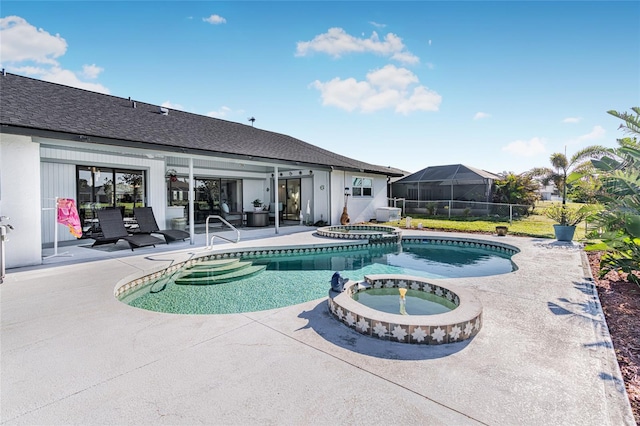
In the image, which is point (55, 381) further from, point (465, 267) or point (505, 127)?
point (505, 127)

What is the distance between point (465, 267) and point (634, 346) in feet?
16.6

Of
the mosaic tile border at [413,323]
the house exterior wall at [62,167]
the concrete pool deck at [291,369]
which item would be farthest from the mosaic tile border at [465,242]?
the house exterior wall at [62,167]

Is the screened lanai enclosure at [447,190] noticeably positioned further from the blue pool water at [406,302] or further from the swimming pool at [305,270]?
the blue pool water at [406,302]

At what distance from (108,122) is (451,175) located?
66.4 feet

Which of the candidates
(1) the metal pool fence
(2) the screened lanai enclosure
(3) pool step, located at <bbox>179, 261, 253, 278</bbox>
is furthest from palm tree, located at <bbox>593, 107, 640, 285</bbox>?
(2) the screened lanai enclosure

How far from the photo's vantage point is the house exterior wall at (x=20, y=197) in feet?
21.1

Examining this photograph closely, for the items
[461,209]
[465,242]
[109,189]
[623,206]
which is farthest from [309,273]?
[461,209]

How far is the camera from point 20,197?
21.8 ft

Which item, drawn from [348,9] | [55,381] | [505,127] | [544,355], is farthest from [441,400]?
[505,127]

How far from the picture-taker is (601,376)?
2715 millimetres

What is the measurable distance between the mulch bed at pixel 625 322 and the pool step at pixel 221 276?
6.36 meters

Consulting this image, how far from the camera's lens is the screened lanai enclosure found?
20125 millimetres

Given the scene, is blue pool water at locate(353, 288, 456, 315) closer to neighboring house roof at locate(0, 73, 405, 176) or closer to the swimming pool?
the swimming pool

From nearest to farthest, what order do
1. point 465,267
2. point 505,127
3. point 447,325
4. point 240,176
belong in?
point 447,325 < point 465,267 < point 240,176 < point 505,127
